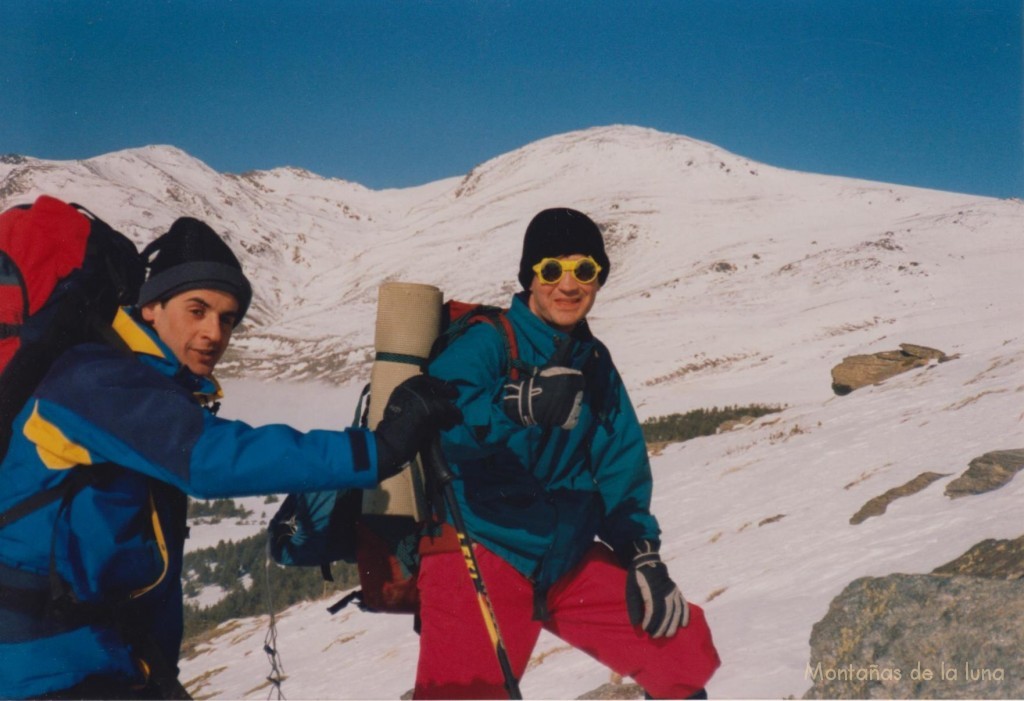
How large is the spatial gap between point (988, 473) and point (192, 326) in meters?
6.76

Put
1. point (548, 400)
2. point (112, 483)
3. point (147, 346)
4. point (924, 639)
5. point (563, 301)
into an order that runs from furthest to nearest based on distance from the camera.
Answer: point (924, 639) → point (563, 301) → point (548, 400) → point (147, 346) → point (112, 483)

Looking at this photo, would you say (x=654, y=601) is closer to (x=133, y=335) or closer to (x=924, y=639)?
(x=924, y=639)

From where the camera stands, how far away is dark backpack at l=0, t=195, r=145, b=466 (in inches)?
96.0

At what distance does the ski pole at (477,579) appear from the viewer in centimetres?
321

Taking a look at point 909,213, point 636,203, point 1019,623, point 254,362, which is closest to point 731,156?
point 636,203

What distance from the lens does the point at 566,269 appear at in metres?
3.66

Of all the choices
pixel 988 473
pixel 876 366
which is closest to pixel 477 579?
pixel 988 473

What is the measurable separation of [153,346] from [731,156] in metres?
94.4

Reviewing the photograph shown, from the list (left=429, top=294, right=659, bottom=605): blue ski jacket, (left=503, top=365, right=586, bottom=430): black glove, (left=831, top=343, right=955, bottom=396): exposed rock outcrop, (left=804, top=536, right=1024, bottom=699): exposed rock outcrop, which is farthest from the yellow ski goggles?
(left=831, top=343, right=955, bottom=396): exposed rock outcrop

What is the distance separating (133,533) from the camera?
8.39ft

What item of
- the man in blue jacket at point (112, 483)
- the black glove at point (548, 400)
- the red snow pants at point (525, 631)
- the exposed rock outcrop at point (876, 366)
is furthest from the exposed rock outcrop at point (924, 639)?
the exposed rock outcrop at point (876, 366)

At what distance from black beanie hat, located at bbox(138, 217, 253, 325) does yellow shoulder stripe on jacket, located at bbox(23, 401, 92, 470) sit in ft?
2.03

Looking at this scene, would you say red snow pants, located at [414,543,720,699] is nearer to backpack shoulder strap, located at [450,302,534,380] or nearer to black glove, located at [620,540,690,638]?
black glove, located at [620,540,690,638]

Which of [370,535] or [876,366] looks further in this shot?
[876,366]
